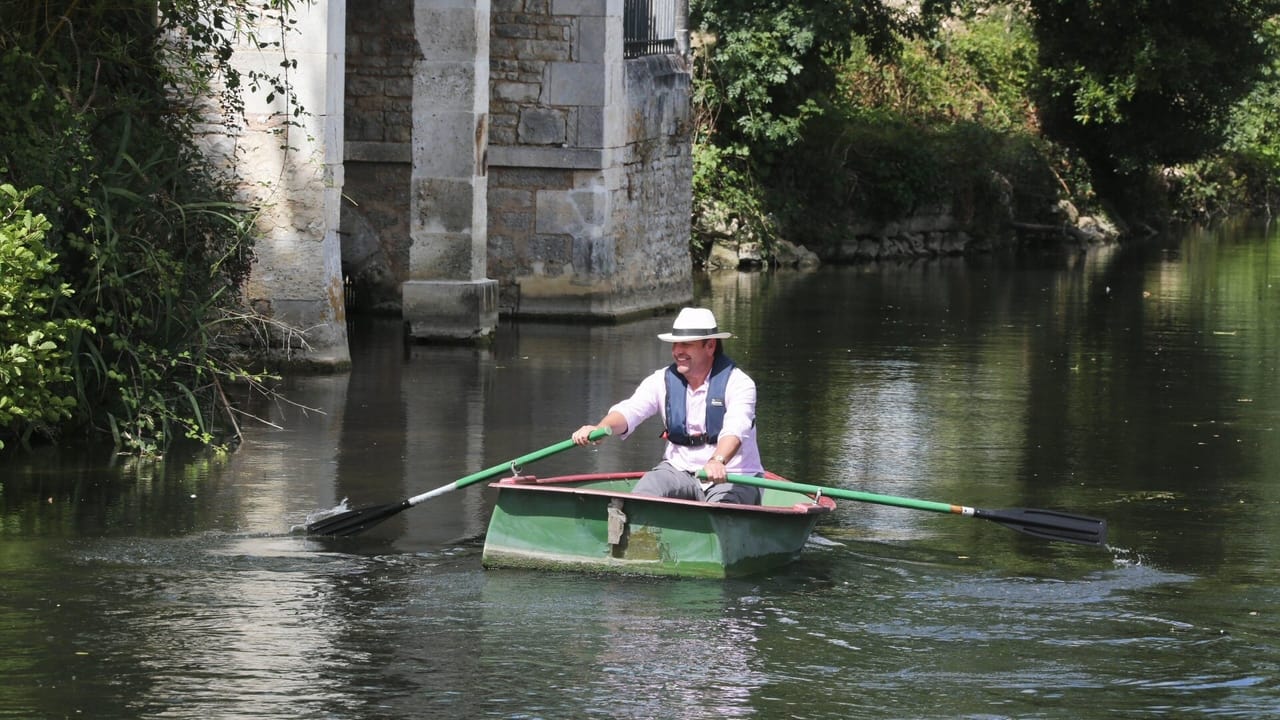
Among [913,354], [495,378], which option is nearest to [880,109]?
[913,354]

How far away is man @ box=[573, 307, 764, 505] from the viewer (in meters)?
9.88

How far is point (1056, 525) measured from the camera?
9875 mm

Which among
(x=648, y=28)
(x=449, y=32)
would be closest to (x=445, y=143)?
(x=449, y=32)

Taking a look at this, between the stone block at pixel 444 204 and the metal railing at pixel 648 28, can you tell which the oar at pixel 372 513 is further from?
the metal railing at pixel 648 28

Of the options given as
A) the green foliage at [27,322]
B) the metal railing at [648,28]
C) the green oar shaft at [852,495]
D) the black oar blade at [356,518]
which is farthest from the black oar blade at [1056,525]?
the metal railing at [648,28]

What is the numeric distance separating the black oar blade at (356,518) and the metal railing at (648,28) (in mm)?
11930

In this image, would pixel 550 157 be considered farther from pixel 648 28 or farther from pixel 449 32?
pixel 648 28

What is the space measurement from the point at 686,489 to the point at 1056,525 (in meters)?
1.77

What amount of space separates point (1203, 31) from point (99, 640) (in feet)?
101

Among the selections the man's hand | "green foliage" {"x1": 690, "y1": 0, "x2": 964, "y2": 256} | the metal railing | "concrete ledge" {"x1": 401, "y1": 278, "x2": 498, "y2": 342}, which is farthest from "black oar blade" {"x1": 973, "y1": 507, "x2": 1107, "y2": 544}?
Answer: "green foliage" {"x1": 690, "y1": 0, "x2": 964, "y2": 256}

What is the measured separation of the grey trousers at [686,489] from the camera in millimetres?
9844

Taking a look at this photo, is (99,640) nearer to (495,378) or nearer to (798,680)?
(798,680)

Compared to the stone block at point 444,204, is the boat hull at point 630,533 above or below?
below

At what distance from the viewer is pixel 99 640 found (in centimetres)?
812
